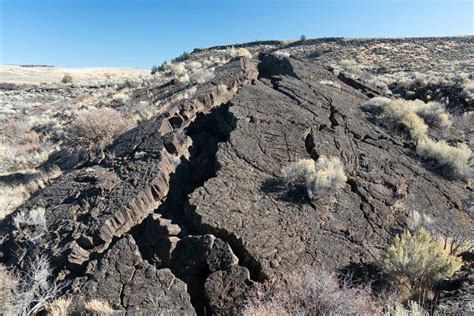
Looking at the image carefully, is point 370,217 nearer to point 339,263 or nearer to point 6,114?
point 339,263

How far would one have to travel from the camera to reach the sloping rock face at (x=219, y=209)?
4.66 metres

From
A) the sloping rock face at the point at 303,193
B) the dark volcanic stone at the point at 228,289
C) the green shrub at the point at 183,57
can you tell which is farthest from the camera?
the green shrub at the point at 183,57

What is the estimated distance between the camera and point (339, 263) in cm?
493

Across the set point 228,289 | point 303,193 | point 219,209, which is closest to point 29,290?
point 228,289

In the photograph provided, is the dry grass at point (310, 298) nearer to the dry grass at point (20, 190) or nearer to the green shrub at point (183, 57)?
the dry grass at point (20, 190)

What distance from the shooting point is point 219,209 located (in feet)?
18.2

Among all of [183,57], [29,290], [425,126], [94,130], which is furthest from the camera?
[183,57]

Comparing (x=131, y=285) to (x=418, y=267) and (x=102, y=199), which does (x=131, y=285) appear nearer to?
(x=102, y=199)

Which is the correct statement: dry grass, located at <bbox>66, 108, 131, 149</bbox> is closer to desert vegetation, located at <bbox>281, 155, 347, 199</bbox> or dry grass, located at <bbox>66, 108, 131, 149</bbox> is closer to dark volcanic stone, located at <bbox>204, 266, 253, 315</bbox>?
desert vegetation, located at <bbox>281, 155, 347, 199</bbox>

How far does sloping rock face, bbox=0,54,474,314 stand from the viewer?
4656mm

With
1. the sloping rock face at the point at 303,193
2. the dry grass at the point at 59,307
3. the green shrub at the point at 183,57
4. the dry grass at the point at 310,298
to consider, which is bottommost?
the dry grass at the point at 59,307

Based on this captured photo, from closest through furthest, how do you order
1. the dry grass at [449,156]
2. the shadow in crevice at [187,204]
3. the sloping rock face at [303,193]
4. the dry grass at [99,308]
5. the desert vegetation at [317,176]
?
1. the dry grass at [99,308]
2. the shadow in crevice at [187,204]
3. the sloping rock face at [303,193]
4. the desert vegetation at [317,176]
5. the dry grass at [449,156]

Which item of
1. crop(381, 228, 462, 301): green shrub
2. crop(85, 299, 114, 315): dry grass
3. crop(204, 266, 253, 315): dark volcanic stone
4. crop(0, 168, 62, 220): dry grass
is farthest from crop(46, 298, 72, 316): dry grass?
crop(0, 168, 62, 220): dry grass

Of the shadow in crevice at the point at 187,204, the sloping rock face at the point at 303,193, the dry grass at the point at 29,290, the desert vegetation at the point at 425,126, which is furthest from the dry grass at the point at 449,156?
the dry grass at the point at 29,290
